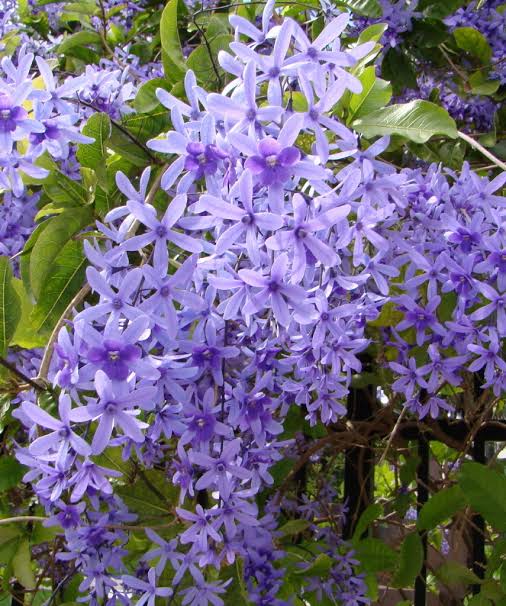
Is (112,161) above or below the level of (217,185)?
below

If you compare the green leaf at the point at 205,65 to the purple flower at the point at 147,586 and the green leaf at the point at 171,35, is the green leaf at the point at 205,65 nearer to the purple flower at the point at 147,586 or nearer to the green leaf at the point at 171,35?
the green leaf at the point at 171,35

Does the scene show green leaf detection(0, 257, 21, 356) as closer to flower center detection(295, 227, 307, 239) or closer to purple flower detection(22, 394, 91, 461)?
purple flower detection(22, 394, 91, 461)

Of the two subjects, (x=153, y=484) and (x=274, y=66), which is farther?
(x=153, y=484)

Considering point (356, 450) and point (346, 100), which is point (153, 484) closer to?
point (346, 100)

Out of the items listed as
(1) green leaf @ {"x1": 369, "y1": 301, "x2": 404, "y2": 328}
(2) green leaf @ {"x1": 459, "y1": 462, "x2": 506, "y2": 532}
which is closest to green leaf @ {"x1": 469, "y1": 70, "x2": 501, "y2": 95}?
(1) green leaf @ {"x1": 369, "y1": 301, "x2": 404, "y2": 328}

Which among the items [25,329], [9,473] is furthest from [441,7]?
[9,473]

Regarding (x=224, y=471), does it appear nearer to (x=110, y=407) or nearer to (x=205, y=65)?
(x=110, y=407)

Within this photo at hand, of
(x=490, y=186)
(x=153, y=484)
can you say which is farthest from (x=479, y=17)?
(x=153, y=484)
